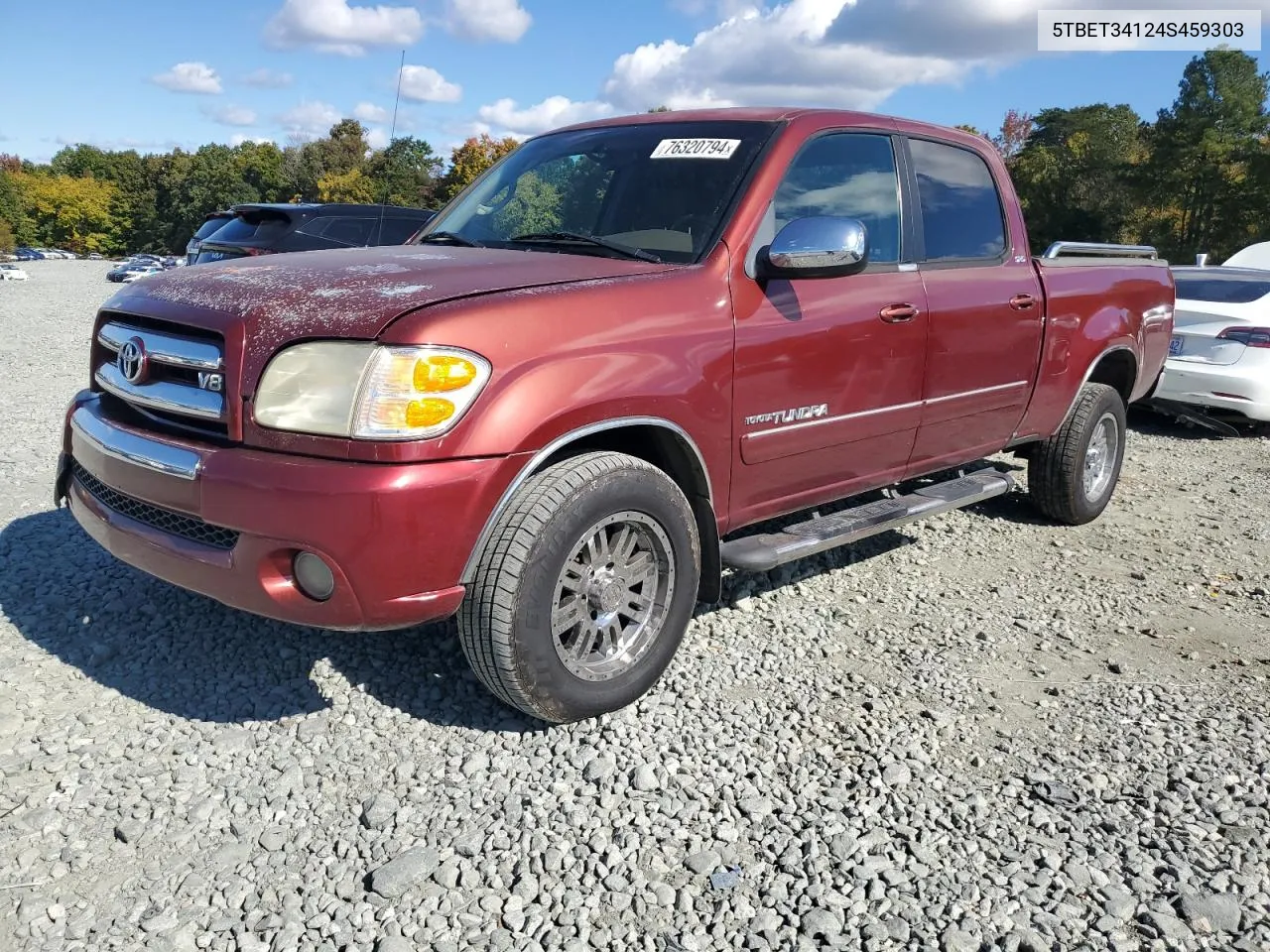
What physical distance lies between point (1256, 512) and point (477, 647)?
551 cm

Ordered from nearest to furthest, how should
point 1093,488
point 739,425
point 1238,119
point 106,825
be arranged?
point 106,825
point 739,425
point 1093,488
point 1238,119

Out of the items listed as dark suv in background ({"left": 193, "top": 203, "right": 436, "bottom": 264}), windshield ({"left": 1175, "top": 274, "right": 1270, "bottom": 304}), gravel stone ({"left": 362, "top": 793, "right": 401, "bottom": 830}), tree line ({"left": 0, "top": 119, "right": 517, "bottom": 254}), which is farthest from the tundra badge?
tree line ({"left": 0, "top": 119, "right": 517, "bottom": 254})

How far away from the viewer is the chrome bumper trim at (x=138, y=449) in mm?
2752

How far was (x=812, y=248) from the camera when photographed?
3.31 metres

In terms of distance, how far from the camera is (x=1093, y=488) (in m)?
5.83

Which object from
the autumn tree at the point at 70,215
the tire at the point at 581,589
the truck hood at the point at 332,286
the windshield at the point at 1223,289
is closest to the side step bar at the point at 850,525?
the tire at the point at 581,589

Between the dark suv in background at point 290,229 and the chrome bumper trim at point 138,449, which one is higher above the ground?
the dark suv in background at point 290,229

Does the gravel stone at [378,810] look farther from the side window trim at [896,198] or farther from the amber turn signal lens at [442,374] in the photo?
the side window trim at [896,198]

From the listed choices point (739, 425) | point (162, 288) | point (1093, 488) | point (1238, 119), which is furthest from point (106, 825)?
point (1238, 119)

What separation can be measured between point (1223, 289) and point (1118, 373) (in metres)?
3.79

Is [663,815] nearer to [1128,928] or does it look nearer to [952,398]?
[1128,928]

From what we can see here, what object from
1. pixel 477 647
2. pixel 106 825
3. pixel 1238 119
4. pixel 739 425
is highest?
pixel 1238 119

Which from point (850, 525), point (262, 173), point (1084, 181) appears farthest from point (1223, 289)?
point (262, 173)

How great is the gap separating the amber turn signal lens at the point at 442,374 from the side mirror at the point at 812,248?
1.27 metres
